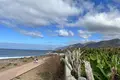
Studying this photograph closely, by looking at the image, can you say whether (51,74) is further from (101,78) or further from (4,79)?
(101,78)

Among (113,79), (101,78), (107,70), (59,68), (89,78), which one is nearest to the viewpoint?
(113,79)

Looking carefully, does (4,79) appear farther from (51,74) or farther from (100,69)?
(100,69)

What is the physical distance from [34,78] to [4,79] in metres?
3.03

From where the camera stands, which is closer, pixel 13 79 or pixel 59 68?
pixel 13 79

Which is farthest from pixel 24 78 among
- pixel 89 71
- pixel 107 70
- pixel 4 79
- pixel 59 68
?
pixel 89 71

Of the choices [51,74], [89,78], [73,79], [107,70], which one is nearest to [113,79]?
[89,78]

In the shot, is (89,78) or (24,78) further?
(24,78)

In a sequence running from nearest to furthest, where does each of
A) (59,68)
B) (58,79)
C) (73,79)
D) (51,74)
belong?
1. (73,79)
2. (58,79)
3. (51,74)
4. (59,68)

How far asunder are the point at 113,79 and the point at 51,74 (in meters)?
16.5

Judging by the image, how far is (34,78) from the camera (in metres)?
20.5

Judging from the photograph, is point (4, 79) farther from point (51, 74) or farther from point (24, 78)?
point (51, 74)

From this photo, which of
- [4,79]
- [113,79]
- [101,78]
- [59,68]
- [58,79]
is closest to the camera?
[113,79]

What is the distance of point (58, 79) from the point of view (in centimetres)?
1964

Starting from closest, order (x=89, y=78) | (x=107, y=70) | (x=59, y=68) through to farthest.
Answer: (x=89, y=78) < (x=107, y=70) < (x=59, y=68)
